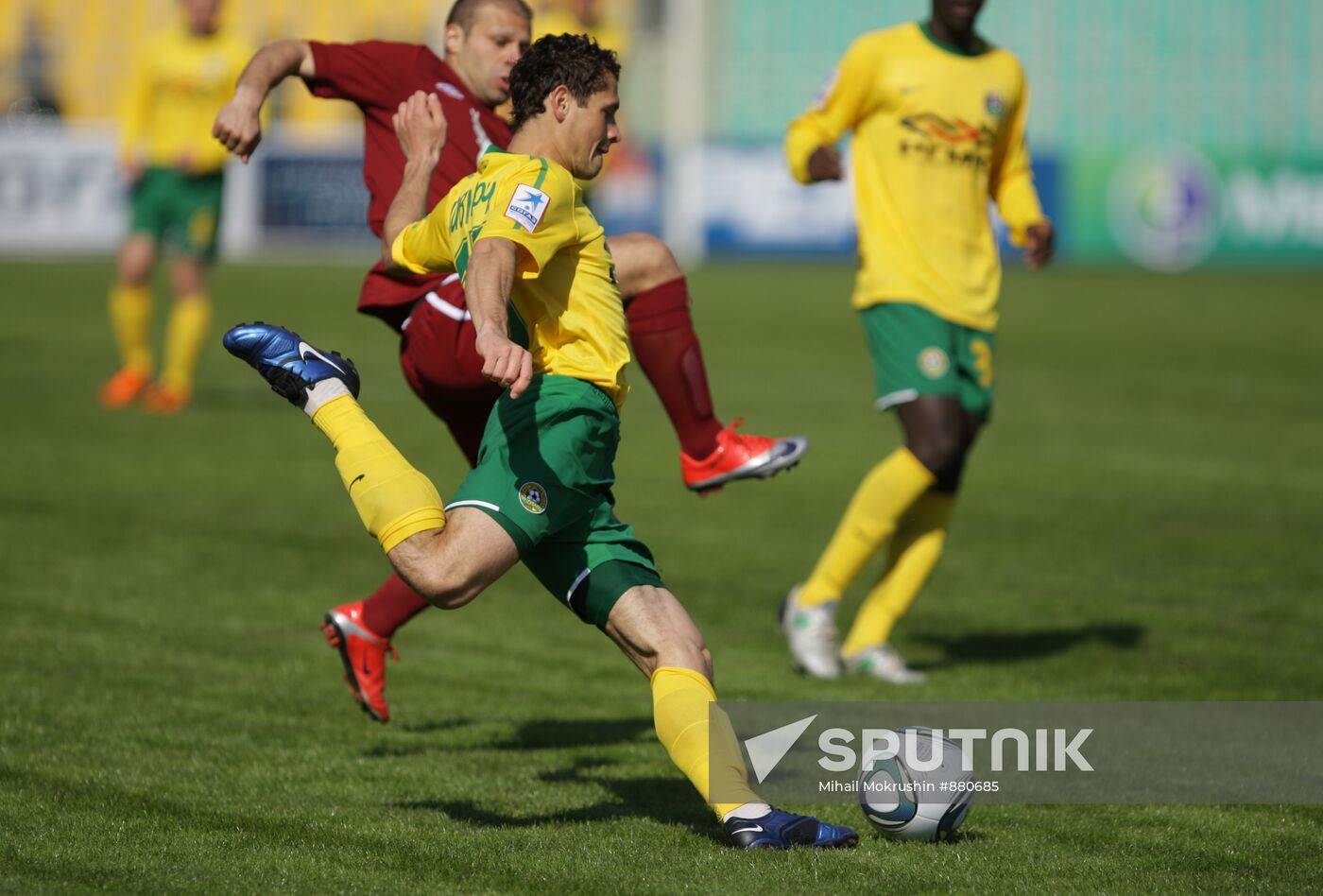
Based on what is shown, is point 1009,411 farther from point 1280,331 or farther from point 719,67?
point 719,67

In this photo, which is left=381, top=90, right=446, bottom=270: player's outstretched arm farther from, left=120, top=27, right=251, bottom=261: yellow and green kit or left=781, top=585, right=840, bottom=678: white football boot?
left=120, top=27, right=251, bottom=261: yellow and green kit

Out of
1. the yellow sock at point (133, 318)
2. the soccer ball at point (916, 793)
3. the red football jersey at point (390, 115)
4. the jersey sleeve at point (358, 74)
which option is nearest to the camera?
the soccer ball at point (916, 793)

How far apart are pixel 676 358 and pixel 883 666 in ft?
5.49

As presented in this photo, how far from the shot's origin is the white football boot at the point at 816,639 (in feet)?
20.3

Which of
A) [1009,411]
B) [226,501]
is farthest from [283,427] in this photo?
[1009,411]

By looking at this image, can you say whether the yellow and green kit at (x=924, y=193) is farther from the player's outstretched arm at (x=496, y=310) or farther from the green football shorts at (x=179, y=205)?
the green football shorts at (x=179, y=205)

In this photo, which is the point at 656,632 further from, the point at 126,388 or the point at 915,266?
the point at 126,388

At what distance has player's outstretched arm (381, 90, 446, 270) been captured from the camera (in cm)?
431

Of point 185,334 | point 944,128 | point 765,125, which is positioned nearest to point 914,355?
point 944,128

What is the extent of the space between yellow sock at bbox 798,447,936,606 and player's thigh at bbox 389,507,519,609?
250 centimetres

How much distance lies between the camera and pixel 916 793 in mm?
4102

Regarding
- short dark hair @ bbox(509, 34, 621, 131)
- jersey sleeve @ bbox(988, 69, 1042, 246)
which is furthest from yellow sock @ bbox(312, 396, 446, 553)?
jersey sleeve @ bbox(988, 69, 1042, 246)

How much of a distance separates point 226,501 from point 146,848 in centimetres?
542
